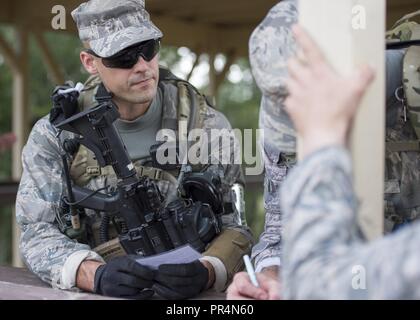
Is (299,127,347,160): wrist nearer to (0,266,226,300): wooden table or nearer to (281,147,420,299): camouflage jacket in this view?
(281,147,420,299): camouflage jacket

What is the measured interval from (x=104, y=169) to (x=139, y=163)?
124 millimetres

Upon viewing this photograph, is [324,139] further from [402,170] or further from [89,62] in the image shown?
[89,62]

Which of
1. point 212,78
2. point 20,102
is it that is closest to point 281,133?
point 20,102

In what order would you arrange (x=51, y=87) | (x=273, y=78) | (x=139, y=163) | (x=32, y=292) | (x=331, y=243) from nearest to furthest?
(x=331, y=243) → (x=273, y=78) → (x=32, y=292) → (x=139, y=163) → (x=51, y=87)

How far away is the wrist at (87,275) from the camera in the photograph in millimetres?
1976

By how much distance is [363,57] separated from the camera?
4.01ft

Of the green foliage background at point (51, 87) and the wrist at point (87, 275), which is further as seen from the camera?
the green foliage background at point (51, 87)

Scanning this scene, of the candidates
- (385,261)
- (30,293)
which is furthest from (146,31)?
(385,261)

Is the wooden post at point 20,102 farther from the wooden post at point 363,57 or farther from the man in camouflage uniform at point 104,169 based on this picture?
the wooden post at point 363,57

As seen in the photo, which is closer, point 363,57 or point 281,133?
point 363,57

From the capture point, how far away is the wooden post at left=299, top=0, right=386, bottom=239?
3.98ft

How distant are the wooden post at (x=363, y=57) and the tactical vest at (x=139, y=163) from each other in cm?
116

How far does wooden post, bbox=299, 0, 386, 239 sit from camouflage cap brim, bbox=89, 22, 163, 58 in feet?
3.44

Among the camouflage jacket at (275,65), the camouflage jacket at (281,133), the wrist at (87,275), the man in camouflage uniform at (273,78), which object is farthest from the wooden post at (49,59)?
the camouflage jacket at (275,65)
